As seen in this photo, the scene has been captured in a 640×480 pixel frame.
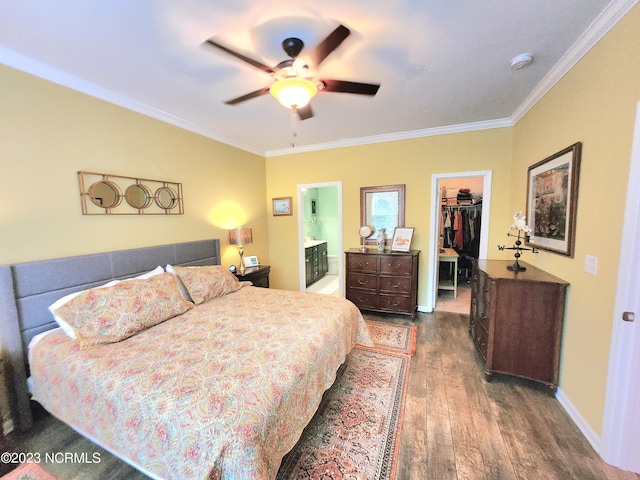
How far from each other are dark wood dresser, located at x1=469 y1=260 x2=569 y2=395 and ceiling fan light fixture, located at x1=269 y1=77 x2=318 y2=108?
211 cm

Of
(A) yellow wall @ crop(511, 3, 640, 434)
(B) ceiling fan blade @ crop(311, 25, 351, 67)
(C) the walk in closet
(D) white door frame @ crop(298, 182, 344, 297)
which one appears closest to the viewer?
(B) ceiling fan blade @ crop(311, 25, 351, 67)

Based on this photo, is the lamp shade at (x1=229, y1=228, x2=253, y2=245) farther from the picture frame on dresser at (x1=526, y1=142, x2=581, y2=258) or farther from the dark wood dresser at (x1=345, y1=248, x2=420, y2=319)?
the picture frame on dresser at (x1=526, y1=142, x2=581, y2=258)

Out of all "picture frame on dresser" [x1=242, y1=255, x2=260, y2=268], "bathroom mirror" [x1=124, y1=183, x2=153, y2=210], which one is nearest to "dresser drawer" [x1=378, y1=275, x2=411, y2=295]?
"picture frame on dresser" [x1=242, y1=255, x2=260, y2=268]

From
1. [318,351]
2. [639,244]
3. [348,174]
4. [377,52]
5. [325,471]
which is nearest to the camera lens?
[639,244]

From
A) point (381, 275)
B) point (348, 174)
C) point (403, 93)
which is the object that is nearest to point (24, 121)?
point (403, 93)

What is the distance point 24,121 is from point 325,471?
316 cm

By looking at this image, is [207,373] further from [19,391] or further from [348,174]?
[348,174]

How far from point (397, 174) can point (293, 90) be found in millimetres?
2461

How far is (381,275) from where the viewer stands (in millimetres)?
3645

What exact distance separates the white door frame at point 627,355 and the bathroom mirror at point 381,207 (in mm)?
2495

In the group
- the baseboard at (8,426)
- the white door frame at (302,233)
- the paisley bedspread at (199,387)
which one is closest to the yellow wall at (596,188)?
the paisley bedspread at (199,387)

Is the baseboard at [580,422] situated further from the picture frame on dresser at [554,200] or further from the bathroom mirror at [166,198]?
the bathroom mirror at [166,198]

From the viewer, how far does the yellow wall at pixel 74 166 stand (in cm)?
183

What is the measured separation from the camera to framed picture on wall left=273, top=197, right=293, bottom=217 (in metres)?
4.59
